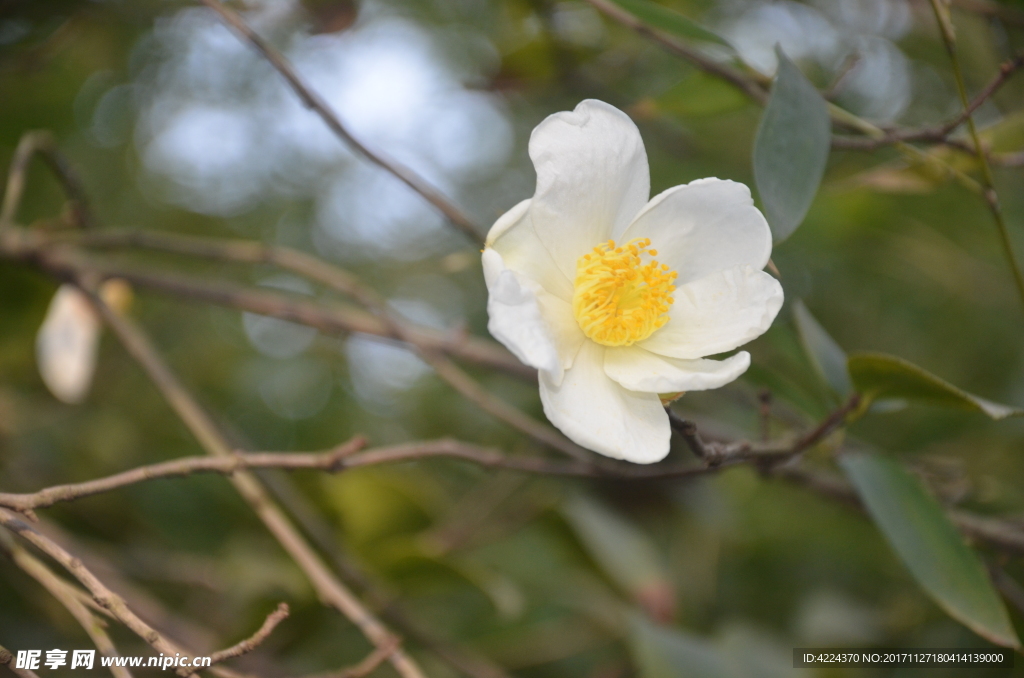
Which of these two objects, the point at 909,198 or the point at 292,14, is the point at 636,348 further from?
the point at 292,14

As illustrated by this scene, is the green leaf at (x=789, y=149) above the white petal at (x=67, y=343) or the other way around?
above

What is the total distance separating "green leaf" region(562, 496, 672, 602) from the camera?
1.40 meters

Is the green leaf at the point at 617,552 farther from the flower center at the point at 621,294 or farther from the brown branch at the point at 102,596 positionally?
the brown branch at the point at 102,596

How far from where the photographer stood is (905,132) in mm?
915

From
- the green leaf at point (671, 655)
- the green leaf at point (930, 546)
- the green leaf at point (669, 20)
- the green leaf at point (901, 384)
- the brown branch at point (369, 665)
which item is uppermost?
the green leaf at point (669, 20)

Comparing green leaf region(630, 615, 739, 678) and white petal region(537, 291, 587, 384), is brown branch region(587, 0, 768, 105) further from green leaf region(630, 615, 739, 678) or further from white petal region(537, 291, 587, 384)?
green leaf region(630, 615, 739, 678)

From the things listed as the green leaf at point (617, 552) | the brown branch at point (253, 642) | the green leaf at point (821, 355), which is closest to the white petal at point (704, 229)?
the green leaf at point (821, 355)

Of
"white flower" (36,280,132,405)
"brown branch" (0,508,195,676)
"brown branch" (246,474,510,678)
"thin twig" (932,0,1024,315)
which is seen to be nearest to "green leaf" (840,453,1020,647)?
"thin twig" (932,0,1024,315)

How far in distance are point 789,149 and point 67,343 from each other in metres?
1.22

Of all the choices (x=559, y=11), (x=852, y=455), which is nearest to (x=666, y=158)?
(x=559, y=11)

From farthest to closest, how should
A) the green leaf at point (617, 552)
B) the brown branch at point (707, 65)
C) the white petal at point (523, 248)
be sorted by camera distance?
1. the green leaf at point (617, 552)
2. the brown branch at point (707, 65)
3. the white petal at point (523, 248)

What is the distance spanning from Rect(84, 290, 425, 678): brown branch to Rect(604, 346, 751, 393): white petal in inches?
16.4

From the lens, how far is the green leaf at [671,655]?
3.60ft

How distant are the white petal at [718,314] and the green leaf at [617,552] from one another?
0.75 m
